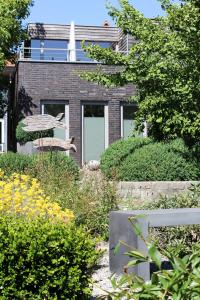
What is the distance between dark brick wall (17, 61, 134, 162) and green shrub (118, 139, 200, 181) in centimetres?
738

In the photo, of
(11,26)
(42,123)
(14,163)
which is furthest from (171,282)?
(11,26)

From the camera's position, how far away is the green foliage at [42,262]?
187 inches

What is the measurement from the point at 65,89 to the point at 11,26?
9.97 feet

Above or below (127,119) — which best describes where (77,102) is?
above

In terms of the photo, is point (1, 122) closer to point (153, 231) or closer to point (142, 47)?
point (142, 47)

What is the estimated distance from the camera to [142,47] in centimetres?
1374

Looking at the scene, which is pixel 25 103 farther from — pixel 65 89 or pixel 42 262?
pixel 42 262

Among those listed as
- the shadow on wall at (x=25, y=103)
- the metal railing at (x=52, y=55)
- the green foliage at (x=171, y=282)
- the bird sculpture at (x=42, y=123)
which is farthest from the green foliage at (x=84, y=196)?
the metal railing at (x=52, y=55)

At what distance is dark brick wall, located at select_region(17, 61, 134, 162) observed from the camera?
2052 cm

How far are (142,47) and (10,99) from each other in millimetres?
13019

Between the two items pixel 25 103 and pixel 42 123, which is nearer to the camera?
pixel 42 123

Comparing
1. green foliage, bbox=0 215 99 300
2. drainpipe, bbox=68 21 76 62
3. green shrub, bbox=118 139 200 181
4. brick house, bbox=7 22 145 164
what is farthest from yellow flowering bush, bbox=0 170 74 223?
drainpipe, bbox=68 21 76 62

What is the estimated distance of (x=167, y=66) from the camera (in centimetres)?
1301

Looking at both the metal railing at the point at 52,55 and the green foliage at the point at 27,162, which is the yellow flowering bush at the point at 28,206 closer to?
the green foliage at the point at 27,162
